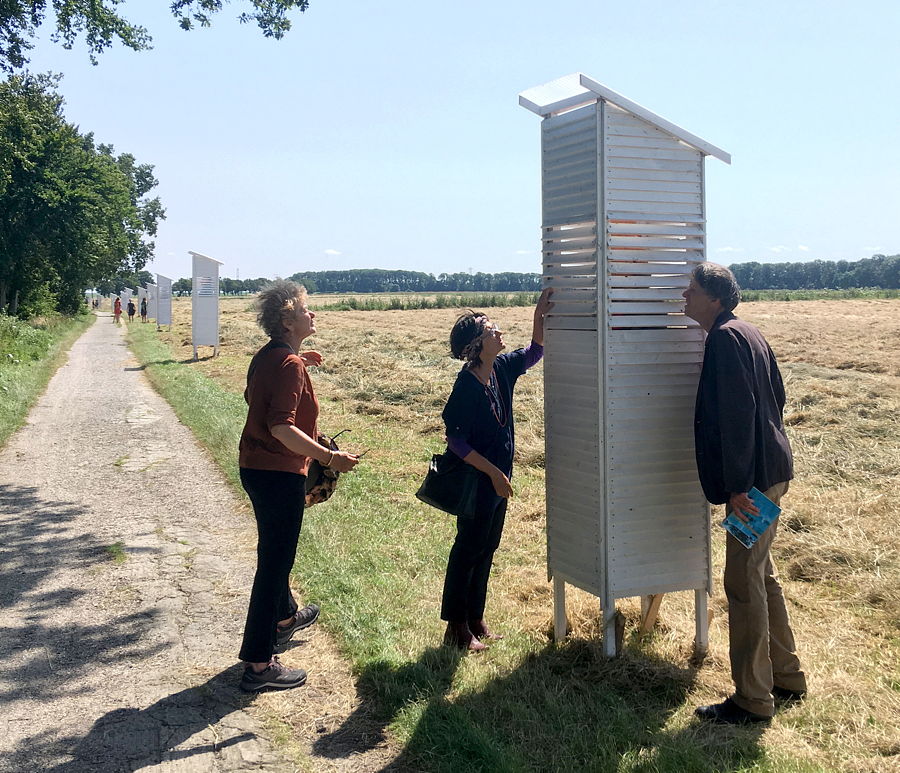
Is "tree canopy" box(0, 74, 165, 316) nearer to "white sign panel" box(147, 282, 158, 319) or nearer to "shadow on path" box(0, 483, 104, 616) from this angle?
"white sign panel" box(147, 282, 158, 319)

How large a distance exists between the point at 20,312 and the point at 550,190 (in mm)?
37464

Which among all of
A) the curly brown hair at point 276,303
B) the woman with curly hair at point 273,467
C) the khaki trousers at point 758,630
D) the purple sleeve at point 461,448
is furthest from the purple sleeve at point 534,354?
the khaki trousers at point 758,630

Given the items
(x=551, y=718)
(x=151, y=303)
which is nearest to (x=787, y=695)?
(x=551, y=718)

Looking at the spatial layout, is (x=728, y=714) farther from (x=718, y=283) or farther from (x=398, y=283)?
(x=398, y=283)

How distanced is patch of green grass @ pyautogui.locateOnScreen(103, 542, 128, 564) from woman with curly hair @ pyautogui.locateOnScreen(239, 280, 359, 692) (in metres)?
2.49

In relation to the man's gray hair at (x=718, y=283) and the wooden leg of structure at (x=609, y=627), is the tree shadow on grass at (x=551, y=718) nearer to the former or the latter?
the wooden leg of structure at (x=609, y=627)

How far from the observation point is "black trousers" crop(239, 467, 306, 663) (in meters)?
4.25

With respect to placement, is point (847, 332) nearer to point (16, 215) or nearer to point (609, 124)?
point (609, 124)

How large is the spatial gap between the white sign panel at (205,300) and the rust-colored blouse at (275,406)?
61.3ft

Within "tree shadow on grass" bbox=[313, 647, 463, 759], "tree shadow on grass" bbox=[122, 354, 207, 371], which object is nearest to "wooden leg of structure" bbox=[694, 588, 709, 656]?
"tree shadow on grass" bbox=[313, 647, 463, 759]

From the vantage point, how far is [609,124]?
170 inches

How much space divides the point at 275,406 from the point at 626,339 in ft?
6.11

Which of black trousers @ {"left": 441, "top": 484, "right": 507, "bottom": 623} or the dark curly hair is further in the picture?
black trousers @ {"left": 441, "top": 484, "right": 507, "bottom": 623}

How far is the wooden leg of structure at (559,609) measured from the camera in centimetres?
486
